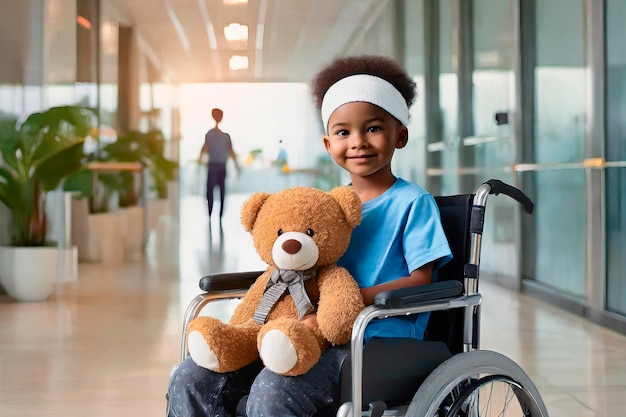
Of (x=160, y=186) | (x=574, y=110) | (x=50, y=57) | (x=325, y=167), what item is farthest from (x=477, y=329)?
(x=50, y=57)

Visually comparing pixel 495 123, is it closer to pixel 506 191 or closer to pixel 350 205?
pixel 506 191

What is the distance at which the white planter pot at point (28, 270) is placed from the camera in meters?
5.32

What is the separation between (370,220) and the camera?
184 centimetres

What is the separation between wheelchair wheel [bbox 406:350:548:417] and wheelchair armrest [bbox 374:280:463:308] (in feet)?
0.37

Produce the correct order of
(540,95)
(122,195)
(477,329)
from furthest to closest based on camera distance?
(122,195)
(540,95)
(477,329)

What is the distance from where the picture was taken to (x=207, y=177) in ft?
18.7

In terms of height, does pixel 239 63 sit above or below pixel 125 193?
above

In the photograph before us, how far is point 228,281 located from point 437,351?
0.42 metres

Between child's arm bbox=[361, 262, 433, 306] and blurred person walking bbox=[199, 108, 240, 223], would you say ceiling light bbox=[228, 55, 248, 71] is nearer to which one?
blurred person walking bbox=[199, 108, 240, 223]

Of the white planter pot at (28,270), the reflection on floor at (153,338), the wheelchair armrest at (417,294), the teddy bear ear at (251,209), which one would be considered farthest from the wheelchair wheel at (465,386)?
the white planter pot at (28,270)

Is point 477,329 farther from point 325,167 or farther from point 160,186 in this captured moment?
point 160,186

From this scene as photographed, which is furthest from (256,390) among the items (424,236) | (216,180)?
(216,180)

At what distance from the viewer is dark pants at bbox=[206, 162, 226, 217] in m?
5.64

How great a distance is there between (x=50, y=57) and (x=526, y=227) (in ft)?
10.7
